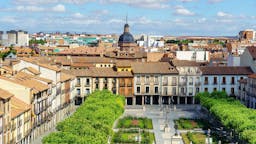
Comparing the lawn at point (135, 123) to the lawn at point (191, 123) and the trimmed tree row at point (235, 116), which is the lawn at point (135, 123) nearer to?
the lawn at point (191, 123)

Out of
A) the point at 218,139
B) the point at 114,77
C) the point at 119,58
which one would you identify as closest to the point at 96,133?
the point at 218,139

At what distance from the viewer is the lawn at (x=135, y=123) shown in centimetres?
8342

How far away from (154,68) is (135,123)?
32178 mm

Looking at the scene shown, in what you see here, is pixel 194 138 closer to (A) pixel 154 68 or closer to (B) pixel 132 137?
(B) pixel 132 137

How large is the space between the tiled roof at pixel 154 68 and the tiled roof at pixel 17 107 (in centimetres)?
5040

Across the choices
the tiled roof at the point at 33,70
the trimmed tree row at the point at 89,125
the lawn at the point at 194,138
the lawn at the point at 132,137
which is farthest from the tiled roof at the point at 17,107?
the lawn at the point at 194,138

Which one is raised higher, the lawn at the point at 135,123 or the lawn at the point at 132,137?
the lawn at the point at 132,137

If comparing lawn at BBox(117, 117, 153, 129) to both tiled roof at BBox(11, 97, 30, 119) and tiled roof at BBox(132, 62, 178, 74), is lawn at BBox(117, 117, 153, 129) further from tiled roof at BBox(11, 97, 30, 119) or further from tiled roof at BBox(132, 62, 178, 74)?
tiled roof at BBox(132, 62, 178, 74)

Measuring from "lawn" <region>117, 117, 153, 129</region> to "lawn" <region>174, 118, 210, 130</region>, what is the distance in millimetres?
4890

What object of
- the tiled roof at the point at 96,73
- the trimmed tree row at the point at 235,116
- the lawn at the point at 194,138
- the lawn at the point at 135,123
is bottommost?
the lawn at the point at 135,123

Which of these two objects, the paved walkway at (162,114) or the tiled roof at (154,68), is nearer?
the paved walkway at (162,114)

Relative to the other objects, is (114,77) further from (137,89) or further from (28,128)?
(28,128)

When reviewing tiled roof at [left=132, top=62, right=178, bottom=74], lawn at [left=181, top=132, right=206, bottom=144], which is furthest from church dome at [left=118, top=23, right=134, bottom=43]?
lawn at [left=181, top=132, right=206, bottom=144]

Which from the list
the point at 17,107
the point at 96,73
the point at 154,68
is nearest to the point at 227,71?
the point at 154,68
